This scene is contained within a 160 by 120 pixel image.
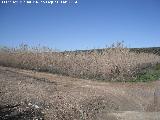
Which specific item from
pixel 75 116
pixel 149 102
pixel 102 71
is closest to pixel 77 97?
pixel 75 116

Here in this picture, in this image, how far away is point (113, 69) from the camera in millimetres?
17984

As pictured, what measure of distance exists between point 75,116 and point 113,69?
1060cm

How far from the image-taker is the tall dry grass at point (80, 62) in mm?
17138

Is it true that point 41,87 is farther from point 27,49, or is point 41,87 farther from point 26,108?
point 27,49

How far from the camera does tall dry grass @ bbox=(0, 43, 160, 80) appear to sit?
56.2 feet

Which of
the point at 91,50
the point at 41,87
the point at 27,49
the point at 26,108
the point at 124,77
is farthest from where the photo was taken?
the point at 91,50

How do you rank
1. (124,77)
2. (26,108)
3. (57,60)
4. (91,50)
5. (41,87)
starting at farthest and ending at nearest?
(91,50) → (57,60) → (124,77) → (41,87) → (26,108)

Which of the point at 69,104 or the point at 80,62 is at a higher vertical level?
the point at 80,62

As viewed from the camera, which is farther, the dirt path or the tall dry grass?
the tall dry grass

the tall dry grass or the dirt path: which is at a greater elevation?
the tall dry grass

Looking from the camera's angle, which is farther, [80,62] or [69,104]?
[80,62]

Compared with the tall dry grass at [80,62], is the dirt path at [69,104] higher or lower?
lower

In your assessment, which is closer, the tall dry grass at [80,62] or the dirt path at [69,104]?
the dirt path at [69,104]

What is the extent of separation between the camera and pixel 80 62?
61.3 feet
